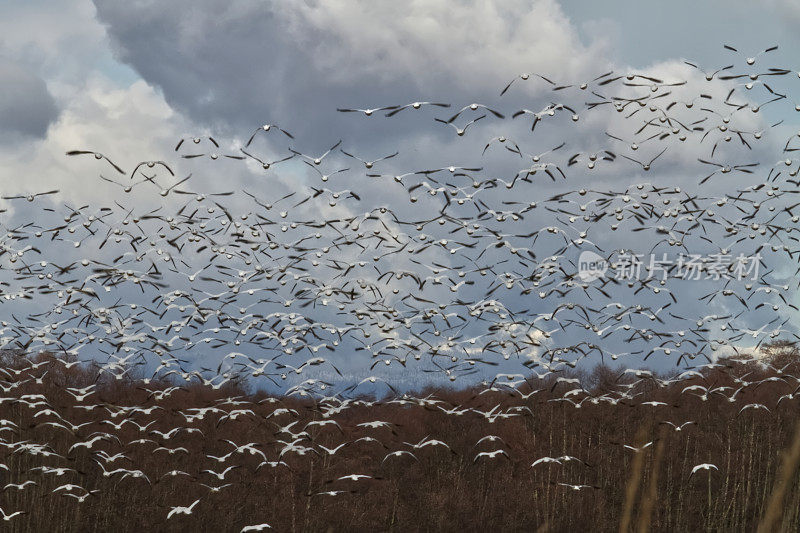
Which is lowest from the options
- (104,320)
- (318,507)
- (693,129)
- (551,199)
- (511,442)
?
(318,507)

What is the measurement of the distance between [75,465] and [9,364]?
55.6 ft

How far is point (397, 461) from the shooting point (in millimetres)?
55844

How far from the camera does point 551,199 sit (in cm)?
2791

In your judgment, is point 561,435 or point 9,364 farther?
point 9,364

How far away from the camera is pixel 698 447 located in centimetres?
5753

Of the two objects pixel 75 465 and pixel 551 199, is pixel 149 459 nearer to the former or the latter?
pixel 75 465

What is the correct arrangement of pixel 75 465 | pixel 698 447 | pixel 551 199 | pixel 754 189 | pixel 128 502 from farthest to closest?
pixel 698 447
pixel 75 465
pixel 128 502
pixel 754 189
pixel 551 199

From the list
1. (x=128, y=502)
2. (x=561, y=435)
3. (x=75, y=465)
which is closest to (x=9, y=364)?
(x=75, y=465)

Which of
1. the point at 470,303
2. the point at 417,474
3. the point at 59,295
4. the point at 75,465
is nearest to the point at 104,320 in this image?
the point at 59,295

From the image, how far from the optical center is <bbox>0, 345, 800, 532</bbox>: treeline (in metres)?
46.3

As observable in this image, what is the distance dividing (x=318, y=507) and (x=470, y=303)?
22111 mm

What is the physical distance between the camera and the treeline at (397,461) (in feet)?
152

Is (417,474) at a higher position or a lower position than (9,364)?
lower

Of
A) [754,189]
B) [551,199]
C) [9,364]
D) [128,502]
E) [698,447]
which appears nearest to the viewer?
[551,199]
